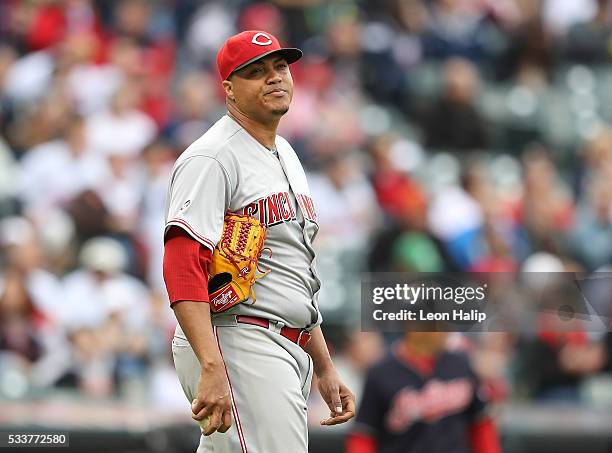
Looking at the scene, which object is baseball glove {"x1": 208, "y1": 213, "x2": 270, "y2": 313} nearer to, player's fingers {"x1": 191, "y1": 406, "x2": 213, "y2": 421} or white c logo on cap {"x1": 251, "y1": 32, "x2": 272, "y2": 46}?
player's fingers {"x1": 191, "y1": 406, "x2": 213, "y2": 421}

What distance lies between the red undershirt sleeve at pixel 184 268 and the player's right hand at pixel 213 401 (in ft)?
0.77

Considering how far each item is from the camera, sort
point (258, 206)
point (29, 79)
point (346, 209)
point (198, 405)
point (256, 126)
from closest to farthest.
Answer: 1. point (198, 405)
2. point (258, 206)
3. point (256, 126)
4. point (346, 209)
5. point (29, 79)

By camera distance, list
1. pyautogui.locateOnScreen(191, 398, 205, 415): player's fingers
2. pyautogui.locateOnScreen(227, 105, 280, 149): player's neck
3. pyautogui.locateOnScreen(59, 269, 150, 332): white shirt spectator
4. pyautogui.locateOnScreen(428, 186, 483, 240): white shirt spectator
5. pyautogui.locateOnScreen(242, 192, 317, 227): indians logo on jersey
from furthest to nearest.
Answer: pyautogui.locateOnScreen(428, 186, 483, 240): white shirt spectator
pyautogui.locateOnScreen(59, 269, 150, 332): white shirt spectator
pyautogui.locateOnScreen(227, 105, 280, 149): player's neck
pyautogui.locateOnScreen(242, 192, 317, 227): indians logo on jersey
pyautogui.locateOnScreen(191, 398, 205, 415): player's fingers

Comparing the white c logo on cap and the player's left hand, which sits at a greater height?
the white c logo on cap

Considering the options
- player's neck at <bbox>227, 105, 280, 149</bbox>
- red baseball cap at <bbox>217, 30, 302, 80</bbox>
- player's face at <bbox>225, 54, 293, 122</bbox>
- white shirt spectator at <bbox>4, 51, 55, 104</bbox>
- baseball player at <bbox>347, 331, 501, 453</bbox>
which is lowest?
baseball player at <bbox>347, 331, 501, 453</bbox>

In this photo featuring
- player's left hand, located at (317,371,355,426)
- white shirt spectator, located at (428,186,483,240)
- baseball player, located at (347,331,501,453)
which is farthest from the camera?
white shirt spectator, located at (428,186,483,240)

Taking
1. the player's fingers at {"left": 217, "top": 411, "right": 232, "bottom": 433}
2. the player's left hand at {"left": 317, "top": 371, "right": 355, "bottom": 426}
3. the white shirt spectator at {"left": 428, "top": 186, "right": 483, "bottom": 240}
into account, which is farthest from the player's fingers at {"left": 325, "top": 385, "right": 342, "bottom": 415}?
the white shirt spectator at {"left": 428, "top": 186, "right": 483, "bottom": 240}

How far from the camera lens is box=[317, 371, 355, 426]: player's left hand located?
169 inches

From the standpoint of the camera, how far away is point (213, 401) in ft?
11.8

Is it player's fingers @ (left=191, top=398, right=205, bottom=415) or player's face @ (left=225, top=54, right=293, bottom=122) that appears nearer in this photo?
player's fingers @ (left=191, top=398, right=205, bottom=415)

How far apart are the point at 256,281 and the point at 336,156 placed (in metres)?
6.85

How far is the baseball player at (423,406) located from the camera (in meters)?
5.97

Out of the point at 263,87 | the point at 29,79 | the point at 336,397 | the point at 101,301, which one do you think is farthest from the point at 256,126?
the point at 29,79

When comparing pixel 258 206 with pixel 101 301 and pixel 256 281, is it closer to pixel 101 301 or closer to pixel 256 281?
pixel 256 281
